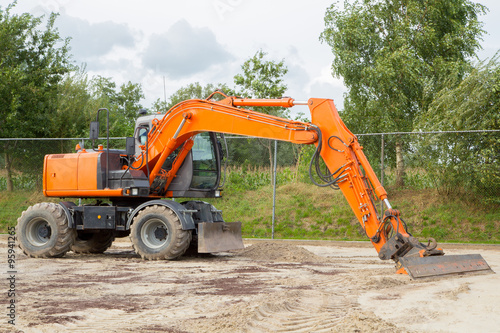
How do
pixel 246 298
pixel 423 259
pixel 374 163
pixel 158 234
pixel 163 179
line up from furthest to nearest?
1. pixel 374 163
2. pixel 163 179
3. pixel 158 234
4. pixel 423 259
5. pixel 246 298

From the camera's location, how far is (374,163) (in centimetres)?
1589

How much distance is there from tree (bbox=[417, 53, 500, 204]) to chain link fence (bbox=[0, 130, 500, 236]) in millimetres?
24

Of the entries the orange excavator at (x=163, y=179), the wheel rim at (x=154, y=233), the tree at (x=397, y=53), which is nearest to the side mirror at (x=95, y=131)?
the orange excavator at (x=163, y=179)

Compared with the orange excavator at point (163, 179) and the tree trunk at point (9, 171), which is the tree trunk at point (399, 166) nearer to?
the orange excavator at point (163, 179)

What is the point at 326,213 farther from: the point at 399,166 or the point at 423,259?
the point at 423,259

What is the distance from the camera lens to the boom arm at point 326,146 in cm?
894

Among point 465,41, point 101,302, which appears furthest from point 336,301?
point 465,41

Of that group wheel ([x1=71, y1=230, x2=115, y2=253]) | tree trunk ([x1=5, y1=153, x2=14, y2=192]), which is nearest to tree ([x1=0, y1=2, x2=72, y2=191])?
tree trunk ([x1=5, y1=153, x2=14, y2=192])

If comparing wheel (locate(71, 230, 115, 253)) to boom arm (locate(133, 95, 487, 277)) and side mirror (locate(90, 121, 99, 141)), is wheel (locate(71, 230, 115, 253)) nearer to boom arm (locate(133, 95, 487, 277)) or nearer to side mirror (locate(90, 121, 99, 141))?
boom arm (locate(133, 95, 487, 277))

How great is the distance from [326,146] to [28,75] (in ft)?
54.2

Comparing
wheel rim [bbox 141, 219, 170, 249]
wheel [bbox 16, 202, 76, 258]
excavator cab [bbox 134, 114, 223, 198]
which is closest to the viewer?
wheel rim [bbox 141, 219, 170, 249]

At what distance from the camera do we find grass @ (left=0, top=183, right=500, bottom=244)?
15195mm

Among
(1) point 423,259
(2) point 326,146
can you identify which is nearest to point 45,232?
(2) point 326,146

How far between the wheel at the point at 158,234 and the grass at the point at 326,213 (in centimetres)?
539
